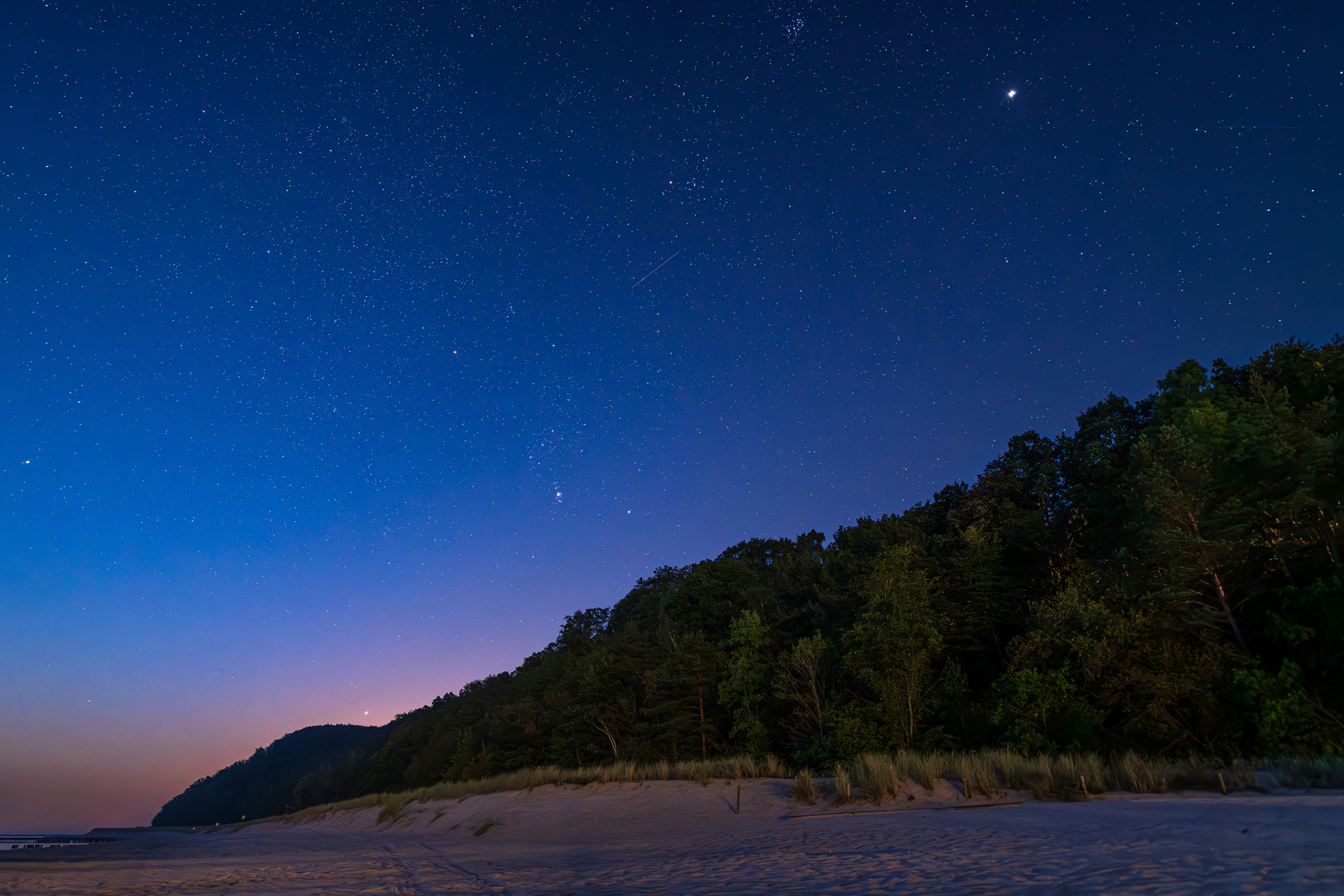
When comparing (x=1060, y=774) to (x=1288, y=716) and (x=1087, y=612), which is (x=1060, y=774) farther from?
(x=1087, y=612)

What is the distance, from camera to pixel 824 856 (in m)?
9.83

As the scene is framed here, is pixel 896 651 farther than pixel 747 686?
No

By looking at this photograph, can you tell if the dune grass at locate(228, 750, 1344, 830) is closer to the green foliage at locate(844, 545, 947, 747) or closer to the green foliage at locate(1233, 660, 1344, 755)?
the green foliage at locate(1233, 660, 1344, 755)

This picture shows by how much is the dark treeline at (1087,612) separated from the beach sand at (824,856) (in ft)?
43.0

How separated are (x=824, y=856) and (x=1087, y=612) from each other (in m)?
20.5

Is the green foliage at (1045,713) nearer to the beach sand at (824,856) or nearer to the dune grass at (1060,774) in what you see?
the dune grass at (1060,774)

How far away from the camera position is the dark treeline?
22609 mm

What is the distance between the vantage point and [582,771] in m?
26.9

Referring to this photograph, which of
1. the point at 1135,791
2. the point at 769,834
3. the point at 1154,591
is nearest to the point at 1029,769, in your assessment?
the point at 1135,791

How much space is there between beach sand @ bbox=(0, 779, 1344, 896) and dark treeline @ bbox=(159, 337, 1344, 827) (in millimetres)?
13096

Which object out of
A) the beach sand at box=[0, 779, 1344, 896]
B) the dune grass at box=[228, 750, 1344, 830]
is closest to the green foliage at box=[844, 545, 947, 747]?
the dune grass at box=[228, 750, 1344, 830]

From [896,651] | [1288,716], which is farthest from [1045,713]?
[1288,716]

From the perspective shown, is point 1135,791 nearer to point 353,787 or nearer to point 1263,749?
point 1263,749

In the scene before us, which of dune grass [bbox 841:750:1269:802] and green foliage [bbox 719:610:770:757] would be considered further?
green foliage [bbox 719:610:770:757]
